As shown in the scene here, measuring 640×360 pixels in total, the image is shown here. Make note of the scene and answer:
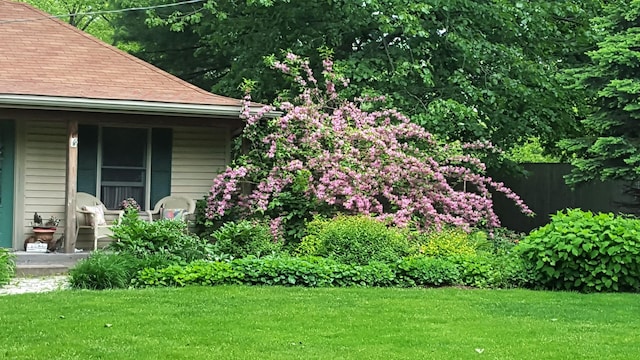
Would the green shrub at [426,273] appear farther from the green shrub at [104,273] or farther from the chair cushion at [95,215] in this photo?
the chair cushion at [95,215]

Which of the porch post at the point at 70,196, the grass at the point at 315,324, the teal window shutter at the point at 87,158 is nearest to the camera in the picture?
the grass at the point at 315,324

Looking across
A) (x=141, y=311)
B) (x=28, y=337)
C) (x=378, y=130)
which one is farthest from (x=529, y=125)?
(x=28, y=337)

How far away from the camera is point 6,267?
8773mm

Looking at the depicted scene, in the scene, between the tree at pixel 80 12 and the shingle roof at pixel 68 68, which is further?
the tree at pixel 80 12

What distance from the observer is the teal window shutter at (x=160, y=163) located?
483 inches

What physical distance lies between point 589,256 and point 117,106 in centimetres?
663

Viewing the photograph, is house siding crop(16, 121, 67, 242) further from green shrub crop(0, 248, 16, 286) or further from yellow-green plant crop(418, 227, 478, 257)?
yellow-green plant crop(418, 227, 478, 257)

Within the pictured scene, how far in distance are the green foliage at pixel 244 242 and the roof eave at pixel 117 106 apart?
216cm

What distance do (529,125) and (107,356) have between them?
11.1m

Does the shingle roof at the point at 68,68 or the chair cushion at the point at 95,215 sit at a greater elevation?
the shingle roof at the point at 68,68

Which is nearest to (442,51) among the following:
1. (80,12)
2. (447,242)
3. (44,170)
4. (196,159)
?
(196,159)

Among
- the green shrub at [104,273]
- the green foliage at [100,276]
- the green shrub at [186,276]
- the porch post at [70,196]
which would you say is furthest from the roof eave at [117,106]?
the green shrub at [186,276]

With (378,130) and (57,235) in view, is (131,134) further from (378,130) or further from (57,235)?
(378,130)

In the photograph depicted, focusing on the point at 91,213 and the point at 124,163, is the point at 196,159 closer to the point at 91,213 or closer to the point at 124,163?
the point at 124,163
